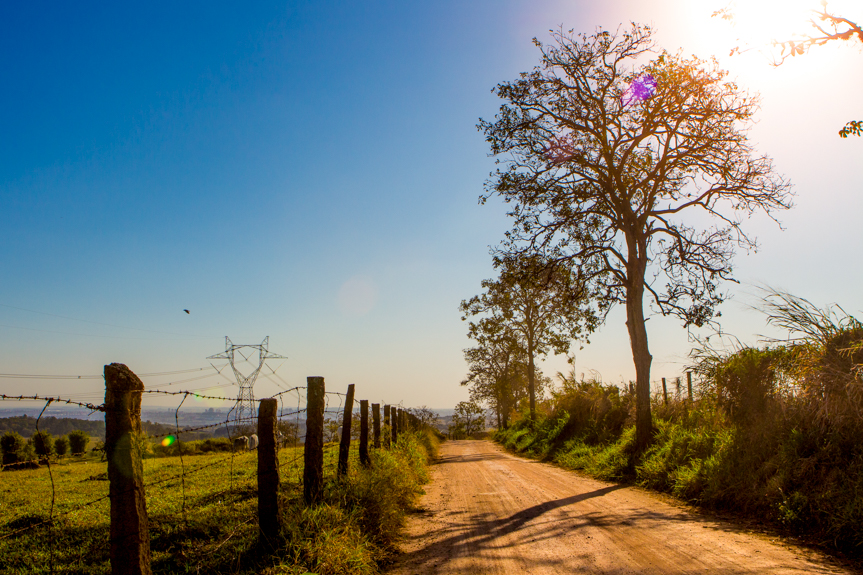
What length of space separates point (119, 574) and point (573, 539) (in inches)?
191

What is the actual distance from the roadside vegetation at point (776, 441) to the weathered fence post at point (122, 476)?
6740mm

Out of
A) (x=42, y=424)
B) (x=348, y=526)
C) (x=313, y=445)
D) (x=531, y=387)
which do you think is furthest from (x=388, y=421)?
(x=531, y=387)

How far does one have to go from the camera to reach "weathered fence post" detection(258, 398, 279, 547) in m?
4.97

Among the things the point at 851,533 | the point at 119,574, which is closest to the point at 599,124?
the point at 851,533

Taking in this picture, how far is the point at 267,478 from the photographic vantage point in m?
5.06

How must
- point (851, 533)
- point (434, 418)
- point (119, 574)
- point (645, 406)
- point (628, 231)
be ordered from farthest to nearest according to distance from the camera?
1. point (434, 418)
2. point (628, 231)
3. point (645, 406)
4. point (851, 533)
5. point (119, 574)

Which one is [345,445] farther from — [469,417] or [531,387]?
[469,417]

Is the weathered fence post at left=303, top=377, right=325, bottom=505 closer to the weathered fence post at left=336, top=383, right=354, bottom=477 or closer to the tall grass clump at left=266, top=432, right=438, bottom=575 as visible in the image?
the tall grass clump at left=266, top=432, right=438, bottom=575

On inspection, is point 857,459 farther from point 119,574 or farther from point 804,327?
point 119,574

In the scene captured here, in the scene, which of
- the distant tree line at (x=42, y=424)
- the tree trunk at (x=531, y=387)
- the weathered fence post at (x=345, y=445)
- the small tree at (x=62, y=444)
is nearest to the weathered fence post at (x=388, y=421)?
the weathered fence post at (x=345, y=445)

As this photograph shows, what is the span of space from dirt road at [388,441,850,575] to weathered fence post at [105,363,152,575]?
2823 mm

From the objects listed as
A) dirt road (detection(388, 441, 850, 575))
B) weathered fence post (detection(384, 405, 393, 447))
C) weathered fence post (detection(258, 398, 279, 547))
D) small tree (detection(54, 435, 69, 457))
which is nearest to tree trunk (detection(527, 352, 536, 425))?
weathered fence post (detection(384, 405, 393, 447))

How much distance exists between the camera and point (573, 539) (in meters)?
6.05

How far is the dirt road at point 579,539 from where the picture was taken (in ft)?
16.5
